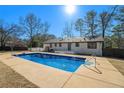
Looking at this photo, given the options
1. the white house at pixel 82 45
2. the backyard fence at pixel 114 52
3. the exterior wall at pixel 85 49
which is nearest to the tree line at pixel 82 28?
the white house at pixel 82 45

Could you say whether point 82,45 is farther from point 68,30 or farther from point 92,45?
point 68,30

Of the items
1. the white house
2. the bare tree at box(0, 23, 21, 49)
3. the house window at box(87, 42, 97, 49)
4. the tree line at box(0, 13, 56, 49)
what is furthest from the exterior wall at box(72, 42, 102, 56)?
the tree line at box(0, 13, 56, 49)

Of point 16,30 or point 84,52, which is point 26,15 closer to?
point 16,30

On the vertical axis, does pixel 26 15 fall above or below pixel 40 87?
above

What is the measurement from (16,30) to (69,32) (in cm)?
1223

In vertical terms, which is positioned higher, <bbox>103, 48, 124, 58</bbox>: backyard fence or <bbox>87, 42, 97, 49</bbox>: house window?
<bbox>87, 42, 97, 49</bbox>: house window

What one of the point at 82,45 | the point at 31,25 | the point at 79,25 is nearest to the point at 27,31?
the point at 31,25

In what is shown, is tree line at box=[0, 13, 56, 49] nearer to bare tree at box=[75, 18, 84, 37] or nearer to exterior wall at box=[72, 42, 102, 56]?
bare tree at box=[75, 18, 84, 37]

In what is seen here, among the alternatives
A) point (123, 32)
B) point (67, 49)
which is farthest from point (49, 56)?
point (123, 32)

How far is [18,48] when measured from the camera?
22328 mm

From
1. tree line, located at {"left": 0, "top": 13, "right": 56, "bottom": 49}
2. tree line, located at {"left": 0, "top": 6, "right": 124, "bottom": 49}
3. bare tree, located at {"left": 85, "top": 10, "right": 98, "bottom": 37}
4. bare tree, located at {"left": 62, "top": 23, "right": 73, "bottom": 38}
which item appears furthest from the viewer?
bare tree, located at {"left": 62, "top": 23, "right": 73, "bottom": 38}

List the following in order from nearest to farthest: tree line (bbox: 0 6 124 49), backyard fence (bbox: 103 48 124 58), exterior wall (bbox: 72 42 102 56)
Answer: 1. backyard fence (bbox: 103 48 124 58)
2. exterior wall (bbox: 72 42 102 56)
3. tree line (bbox: 0 6 124 49)
